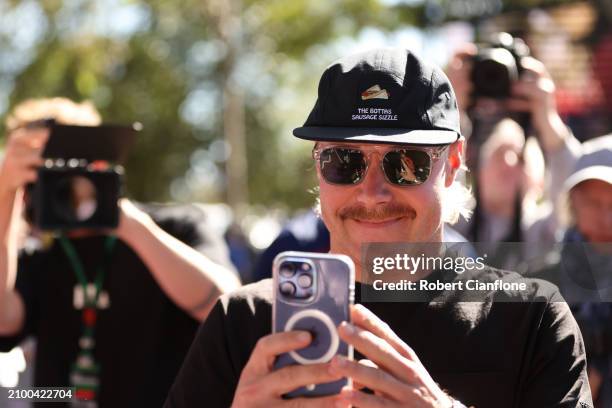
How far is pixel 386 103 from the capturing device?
1.80 metres

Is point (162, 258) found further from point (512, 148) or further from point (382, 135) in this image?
point (512, 148)

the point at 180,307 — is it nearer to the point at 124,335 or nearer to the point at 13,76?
the point at 124,335

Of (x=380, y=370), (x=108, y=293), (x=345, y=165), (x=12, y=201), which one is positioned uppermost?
(x=345, y=165)

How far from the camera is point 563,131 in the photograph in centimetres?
353

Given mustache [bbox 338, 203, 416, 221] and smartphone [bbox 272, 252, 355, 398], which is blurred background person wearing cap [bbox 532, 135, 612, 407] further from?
smartphone [bbox 272, 252, 355, 398]

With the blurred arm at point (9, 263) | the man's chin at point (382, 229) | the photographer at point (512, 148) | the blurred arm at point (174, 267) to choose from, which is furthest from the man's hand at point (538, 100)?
the blurred arm at point (9, 263)

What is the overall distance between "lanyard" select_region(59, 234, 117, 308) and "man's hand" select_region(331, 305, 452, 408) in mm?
1784

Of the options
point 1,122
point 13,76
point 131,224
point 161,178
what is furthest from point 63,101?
point 161,178

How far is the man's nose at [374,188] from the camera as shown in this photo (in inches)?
71.0

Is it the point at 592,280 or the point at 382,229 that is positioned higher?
the point at 382,229

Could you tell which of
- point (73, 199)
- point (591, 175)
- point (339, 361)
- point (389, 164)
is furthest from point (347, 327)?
point (591, 175)

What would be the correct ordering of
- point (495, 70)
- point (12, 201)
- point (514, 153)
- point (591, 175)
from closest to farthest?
1. point (12, 201)
2. point (591, 175)
3. point (495, 70)
4. point (514, 153)

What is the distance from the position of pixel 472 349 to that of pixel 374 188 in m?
0.38

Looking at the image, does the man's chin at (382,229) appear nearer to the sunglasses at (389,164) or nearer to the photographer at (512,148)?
the sunglasses at (389,164)
